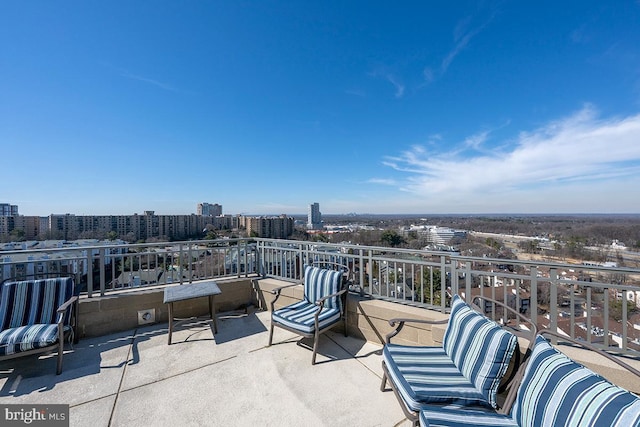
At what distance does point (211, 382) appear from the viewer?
8.28 feet

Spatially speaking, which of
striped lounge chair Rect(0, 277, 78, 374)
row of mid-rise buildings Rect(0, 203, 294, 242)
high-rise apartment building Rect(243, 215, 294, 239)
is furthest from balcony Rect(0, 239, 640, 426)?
high-rise apartment building Rect(243, 215, 294, 239)

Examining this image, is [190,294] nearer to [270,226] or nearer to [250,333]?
[250,333]

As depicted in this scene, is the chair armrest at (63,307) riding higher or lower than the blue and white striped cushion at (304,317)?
higher

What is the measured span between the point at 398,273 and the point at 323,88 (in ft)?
23.4

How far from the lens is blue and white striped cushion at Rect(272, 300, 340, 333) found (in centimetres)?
296

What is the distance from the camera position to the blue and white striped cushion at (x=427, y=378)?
165 centimetres

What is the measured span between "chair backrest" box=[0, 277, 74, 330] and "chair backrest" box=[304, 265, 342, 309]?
318 centimetres

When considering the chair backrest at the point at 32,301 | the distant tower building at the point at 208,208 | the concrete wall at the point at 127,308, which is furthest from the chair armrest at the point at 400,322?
the distant tower building at the point at 208,208

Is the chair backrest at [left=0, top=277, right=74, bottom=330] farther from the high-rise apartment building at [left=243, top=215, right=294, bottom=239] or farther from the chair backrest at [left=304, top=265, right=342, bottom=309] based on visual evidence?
the high-rise apartment building at [left=243, top=215, right=294, bottom=239]

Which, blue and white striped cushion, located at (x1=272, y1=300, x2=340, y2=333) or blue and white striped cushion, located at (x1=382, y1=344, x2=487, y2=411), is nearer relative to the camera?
blue and white striped cushion, located at (x1=382, y1=344, x2=487, y2=411)

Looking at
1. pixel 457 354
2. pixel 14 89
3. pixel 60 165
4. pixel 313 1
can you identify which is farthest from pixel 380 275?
pixel 60 165

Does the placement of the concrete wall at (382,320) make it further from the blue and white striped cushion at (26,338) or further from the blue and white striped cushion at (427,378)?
the blue and white striped cushion at (26,338)

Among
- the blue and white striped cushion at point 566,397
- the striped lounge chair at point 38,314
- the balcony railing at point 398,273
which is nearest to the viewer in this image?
the blue and white striped cushion at point 566,397

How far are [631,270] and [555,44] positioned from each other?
669cm
